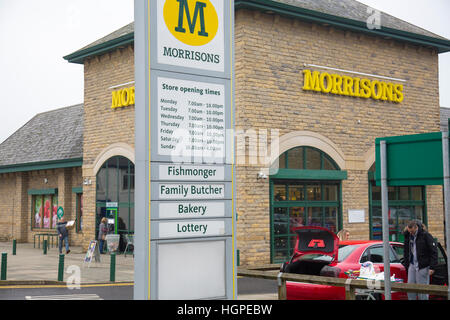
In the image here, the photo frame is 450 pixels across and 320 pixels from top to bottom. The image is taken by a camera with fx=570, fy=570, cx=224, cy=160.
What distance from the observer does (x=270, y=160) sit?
19156 millimetres

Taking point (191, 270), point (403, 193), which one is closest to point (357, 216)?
point (403, 193)

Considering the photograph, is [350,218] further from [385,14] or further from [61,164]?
[61,164]

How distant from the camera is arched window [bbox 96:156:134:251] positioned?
23344 mm

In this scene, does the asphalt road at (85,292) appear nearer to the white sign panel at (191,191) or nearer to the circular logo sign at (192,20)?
the white sign panel at (191,191)

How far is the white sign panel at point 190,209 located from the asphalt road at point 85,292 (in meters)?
6.75

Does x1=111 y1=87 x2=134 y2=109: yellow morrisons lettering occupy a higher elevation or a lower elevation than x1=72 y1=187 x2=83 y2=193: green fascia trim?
higher

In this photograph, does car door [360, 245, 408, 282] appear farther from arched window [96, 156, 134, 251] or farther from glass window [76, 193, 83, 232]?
glass window [76, 193, 83, 232]

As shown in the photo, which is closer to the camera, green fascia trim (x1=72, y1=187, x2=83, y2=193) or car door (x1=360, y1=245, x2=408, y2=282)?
car door (x1=360, y1=245, x2=408, y2=282)

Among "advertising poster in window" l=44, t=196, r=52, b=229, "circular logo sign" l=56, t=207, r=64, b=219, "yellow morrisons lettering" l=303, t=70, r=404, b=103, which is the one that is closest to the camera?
"yellow morrisons lettering" l=303, t=70, r=404, b=103

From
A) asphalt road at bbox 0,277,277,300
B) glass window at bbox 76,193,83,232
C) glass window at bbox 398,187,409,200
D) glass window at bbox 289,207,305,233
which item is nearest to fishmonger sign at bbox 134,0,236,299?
asphalt road at bbox 0,277,277,300

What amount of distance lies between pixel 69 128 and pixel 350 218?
18670 millimetres

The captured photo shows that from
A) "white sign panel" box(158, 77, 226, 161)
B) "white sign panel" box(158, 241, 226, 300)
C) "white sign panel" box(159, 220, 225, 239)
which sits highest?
"white sign panel" box(158, 77, 226, 161)

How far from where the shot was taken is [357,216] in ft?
70.3

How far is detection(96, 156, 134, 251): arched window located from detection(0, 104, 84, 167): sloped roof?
13.6ft
